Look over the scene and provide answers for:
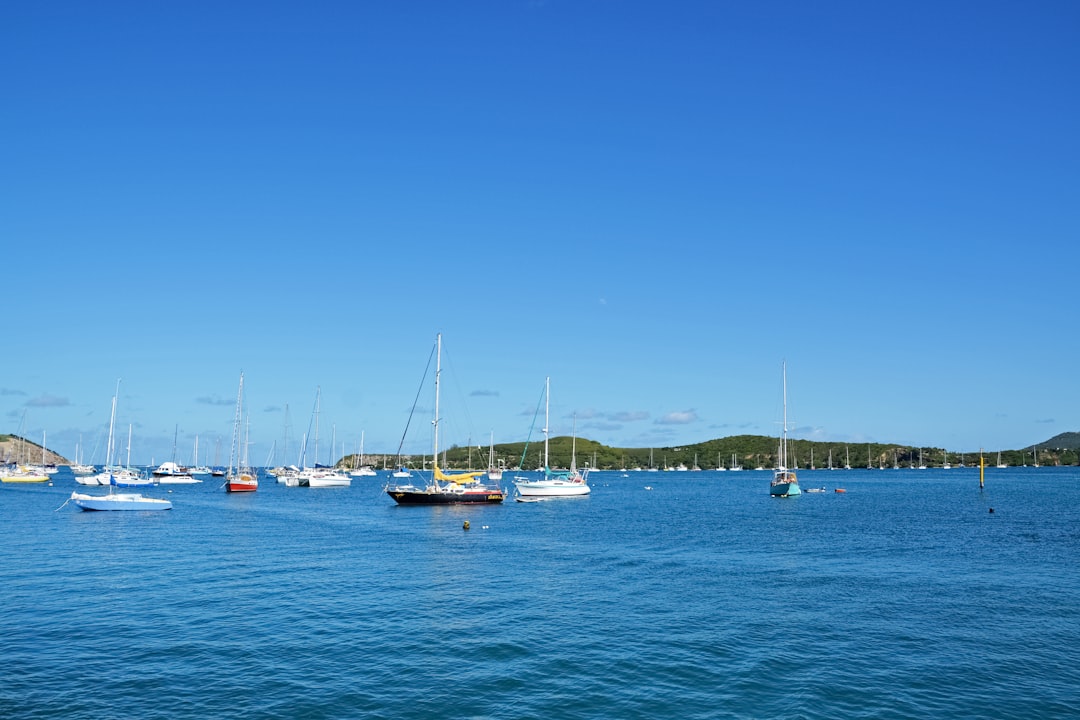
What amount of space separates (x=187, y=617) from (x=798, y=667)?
1049 inches

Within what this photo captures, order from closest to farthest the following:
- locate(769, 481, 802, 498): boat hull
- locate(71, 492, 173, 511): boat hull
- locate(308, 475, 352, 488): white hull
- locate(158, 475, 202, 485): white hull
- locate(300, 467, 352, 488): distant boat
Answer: locate(71, 492, 173, 511): boat hull → locate(769, 481, 802, 498): boat hull → locate(308, 475, 352, 488): white hull → locate(300, 467, 352, 488): distant boat → locate(158, 475, 202, 485): white hull

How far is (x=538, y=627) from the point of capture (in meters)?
32.9

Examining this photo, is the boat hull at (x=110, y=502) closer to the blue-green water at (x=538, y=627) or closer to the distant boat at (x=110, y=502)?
the distant boat at (x=110, y=502)

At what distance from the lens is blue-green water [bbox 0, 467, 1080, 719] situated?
23.7 metres

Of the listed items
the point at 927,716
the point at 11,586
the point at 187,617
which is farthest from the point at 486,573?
the point at 927,716

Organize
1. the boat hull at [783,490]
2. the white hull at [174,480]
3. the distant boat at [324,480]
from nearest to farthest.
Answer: the boat hull at [783,490] < the distant boat at [324,480] < the white hull at [174,480]

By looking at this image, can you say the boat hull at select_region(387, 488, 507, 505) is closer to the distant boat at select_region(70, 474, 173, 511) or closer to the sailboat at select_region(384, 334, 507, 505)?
the sailboat at select_region(384, 334, 507, 505)

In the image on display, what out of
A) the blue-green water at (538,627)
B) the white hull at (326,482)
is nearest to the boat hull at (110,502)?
the blue-green water at (538,627)

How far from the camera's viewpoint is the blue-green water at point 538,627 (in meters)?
23.7

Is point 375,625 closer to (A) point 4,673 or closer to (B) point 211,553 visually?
(A) point 4,673

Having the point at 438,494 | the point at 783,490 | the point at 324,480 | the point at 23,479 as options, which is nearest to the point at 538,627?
the point at 438,494

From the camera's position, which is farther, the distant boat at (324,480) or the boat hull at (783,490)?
the distant boat at (324,480)

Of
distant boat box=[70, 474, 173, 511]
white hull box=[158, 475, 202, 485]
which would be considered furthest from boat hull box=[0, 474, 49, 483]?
distant boat box=[70, 474, 173, 511]

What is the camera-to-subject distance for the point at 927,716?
22.3 m
